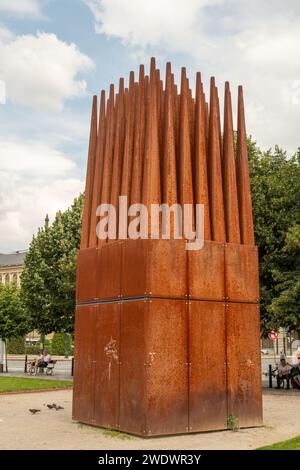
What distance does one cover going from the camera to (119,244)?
475 inches

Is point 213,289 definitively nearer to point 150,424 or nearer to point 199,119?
point 150,424

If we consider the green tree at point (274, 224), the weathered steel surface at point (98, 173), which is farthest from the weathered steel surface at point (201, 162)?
the green tree at point (274, 224)

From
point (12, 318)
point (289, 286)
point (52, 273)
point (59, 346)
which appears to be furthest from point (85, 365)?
point (59, 346)

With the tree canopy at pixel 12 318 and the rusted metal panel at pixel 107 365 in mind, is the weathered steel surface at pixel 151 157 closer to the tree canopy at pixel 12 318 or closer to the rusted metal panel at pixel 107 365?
the rusted metal panel at pixel 107 365

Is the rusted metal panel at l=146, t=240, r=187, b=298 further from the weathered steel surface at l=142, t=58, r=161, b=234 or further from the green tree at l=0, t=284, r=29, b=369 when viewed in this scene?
the green tree at l=0, t=284, r=29, b=369

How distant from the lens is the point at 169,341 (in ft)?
36.3

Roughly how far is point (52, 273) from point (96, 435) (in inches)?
883

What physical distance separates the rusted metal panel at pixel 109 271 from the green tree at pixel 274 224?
10.6m

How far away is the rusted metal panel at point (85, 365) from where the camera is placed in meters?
12.4

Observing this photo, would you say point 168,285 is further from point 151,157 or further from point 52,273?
point 52,273

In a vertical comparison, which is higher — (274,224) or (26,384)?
(274,224)
